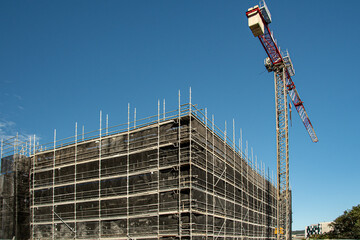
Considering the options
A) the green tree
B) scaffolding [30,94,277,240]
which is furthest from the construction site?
the green tree

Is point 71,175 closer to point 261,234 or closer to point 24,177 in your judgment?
point 24,177

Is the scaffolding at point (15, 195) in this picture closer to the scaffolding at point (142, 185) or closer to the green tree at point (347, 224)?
the scaffolding at point (142, 185)

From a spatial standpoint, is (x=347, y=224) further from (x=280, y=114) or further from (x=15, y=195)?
(x=15, y=195)

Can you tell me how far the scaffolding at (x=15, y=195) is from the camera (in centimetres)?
3666

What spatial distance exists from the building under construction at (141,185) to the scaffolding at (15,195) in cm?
105

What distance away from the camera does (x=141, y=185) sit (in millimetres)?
29531

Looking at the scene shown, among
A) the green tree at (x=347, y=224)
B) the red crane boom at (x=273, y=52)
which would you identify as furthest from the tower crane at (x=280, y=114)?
the green tree at (x=347, y=224)

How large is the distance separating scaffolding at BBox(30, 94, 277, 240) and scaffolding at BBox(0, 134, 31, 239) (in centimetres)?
149

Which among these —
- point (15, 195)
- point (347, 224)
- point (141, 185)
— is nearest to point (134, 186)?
point (141, 185)

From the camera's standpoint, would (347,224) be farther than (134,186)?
Yes

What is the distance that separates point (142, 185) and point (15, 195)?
15936 mm

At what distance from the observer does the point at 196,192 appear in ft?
92.4

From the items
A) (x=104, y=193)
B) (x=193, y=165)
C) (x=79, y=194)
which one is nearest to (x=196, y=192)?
(x=193, y=165)

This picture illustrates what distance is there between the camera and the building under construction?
2802 cm
